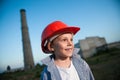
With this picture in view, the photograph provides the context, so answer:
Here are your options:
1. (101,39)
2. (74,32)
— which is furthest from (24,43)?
(74,32)

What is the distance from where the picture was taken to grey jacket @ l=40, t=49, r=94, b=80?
1505 millimetres

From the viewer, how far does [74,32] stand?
176 centimetres

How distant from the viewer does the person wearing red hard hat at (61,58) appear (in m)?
1.54

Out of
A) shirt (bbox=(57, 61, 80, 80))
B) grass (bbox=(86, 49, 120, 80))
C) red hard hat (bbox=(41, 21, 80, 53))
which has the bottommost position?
grass (bbox=(86, 49, 120, 80))

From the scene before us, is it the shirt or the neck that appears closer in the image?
the shirt

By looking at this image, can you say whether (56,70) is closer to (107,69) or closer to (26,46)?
(107,69)

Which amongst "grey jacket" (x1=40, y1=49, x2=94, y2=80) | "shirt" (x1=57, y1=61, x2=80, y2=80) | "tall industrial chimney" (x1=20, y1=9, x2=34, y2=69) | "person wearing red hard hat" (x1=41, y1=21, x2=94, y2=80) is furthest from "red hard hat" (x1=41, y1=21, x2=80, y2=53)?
"tall industrial chimney" (x1=20, y1=9, x2=34, y2=69)

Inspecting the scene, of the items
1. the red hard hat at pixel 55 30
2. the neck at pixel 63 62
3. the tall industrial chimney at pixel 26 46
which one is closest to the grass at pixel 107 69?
the neck at pixel 63 62

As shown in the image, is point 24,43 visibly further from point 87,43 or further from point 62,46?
point 62,46

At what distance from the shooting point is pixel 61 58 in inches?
66.2

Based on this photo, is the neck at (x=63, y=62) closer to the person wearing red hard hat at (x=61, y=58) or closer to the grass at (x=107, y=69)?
the person wearing red hard hat at (x=61, y=58)

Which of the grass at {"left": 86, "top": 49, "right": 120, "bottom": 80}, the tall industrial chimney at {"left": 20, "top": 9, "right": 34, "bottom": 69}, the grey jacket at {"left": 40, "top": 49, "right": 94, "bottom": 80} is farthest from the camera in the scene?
the tall industrial chimney at {"left": 20, "top": 9, "right": 34, "bottom": 69}

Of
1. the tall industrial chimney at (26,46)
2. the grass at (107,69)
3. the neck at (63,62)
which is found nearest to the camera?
the neck at (63,62)

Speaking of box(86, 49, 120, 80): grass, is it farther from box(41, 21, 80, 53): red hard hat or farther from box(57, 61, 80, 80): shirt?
box(41, 21, 80, 53): red hard hat
